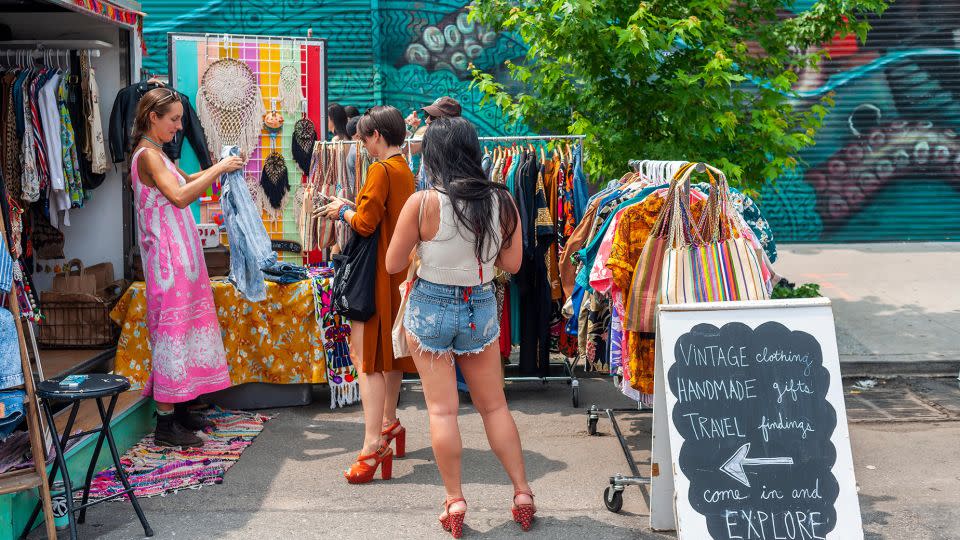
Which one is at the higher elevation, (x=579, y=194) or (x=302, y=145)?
(x=302, y=145)

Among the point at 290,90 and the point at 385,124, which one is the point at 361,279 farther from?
the point at 290,90

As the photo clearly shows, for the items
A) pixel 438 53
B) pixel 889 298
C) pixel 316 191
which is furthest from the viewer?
pixel 438 53

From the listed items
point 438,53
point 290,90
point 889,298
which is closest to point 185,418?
Result: point 290,90

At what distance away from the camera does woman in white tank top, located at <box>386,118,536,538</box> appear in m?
4.37

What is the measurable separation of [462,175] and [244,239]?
2.16 meters

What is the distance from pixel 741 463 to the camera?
4137mm

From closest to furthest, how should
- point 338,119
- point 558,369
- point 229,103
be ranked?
1. point 558,369
2. point 229,103
3. point 338,119

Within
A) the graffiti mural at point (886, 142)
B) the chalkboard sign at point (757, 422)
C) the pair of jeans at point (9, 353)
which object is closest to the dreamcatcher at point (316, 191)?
the pair of jeans at point (9, 353)

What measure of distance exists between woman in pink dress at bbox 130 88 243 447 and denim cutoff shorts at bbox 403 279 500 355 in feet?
5.49

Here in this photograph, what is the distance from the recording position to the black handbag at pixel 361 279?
5156 millimetres

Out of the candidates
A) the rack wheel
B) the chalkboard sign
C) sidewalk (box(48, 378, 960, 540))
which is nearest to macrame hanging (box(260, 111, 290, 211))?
sidewalk (box(48, 378, 960, 540))

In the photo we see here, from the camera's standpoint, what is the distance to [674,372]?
13.9ft

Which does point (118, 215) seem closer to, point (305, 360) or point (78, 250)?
point (78, 250)

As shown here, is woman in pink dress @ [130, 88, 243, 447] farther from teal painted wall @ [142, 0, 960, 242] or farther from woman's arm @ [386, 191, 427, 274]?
teal painted wall @ [142, 0, 960, 242]
